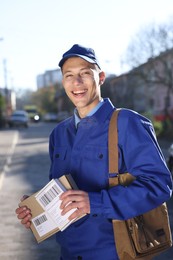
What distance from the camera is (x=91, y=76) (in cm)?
240

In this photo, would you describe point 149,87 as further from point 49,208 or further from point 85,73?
point 49,208

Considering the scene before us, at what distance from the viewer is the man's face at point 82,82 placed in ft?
7.82

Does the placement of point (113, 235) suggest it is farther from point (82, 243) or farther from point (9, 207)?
point (9, 207)

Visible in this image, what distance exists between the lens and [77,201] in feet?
6.82

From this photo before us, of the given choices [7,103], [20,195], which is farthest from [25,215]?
[7,103]

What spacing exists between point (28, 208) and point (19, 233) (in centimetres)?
421

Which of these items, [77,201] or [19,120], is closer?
[77,201]

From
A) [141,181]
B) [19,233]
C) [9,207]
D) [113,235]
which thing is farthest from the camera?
[9,207]

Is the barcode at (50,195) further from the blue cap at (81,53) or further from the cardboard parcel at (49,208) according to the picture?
the blue cap at (81,53)

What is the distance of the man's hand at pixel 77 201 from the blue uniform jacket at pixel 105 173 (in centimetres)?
3

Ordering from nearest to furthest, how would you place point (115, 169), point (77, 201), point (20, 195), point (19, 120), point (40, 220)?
point (77, 201) < point (115, 169) < point (40, 220) < point (20, 195) < point (19, 120)

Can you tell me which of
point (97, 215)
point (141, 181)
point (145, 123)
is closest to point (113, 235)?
point (97, 215)

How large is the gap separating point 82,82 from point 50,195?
59cm

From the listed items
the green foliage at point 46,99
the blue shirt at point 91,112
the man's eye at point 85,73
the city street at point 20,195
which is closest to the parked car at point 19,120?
the city street at point 20,195
